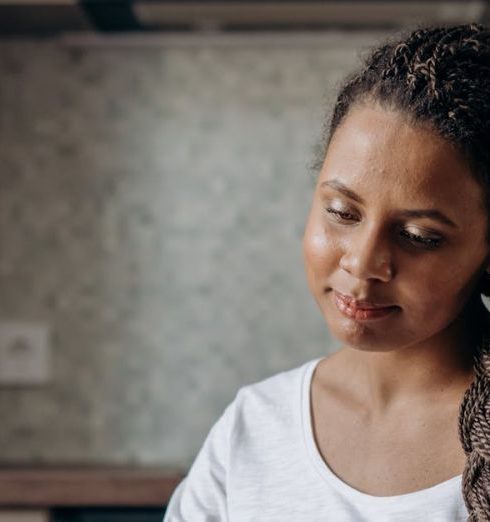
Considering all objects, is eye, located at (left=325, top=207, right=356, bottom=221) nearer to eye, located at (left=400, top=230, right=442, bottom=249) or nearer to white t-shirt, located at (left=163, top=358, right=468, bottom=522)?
eye, located at (left=400, top=230, right=442, bottom=249)

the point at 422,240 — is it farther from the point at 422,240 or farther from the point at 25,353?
the point at 25,353

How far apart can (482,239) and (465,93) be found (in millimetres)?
123

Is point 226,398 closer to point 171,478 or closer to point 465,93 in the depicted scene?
point 171,478

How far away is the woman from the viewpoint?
2.50ft

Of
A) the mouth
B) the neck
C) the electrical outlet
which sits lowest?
the electrical outlet

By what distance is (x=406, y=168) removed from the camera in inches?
29.8

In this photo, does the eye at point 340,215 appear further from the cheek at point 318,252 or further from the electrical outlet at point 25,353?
the electrical outlet at point 25,353

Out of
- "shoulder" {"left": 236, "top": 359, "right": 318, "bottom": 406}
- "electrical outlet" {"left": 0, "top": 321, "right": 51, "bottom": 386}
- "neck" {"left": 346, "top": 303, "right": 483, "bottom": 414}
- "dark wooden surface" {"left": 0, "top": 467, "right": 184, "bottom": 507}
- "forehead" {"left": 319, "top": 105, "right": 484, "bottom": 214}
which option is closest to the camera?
"forehead" {"left": 319, "top": 105, "right": 484, "bottom": 214}

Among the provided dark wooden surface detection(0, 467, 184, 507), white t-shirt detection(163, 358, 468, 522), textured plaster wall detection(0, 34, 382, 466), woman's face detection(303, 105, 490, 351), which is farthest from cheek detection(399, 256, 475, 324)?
textured plaster wall detection(0, 34, 382, 466)

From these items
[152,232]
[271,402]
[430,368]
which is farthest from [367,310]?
[152,232]

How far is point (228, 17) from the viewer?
2238 mm

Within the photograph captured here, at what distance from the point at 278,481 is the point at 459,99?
40cm

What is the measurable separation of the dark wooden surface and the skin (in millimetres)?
1184

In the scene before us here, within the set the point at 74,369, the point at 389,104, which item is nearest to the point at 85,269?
the point at 74,369
